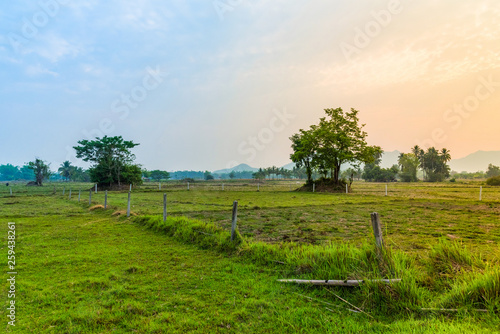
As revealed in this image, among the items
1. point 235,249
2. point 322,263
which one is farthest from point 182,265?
point 322,263

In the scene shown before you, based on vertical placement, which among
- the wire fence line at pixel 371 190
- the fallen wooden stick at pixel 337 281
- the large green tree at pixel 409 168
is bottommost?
the wire fence line at pixel 371 190

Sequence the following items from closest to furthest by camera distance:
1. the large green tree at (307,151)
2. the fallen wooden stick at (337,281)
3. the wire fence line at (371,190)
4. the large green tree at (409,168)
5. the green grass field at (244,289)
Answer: the green grass field at (244,289)
the fallen wooden stick at (337,281)
the wire fence line at (371,190)
the large green tree at (307,151)
the large green tree at (409,168)

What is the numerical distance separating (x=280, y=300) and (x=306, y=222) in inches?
334

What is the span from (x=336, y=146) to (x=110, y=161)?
40.6 m

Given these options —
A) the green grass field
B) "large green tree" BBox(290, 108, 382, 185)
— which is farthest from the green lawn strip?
"large green tree" BBox(290, 108, 382, 185)

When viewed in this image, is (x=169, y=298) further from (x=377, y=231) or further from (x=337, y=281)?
(x=377, y=231)

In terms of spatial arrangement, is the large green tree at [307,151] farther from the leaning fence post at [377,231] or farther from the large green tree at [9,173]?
the large green tree at [9,173]

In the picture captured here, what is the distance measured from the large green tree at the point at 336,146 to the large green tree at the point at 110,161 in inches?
1278

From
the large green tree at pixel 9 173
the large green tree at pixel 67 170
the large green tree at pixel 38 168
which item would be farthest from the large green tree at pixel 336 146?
the large green tree at pixel 9 173

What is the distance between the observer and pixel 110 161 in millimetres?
48781

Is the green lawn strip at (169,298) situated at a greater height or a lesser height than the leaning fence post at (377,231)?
lesser

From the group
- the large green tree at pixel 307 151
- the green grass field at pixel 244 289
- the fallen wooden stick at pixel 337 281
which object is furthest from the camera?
the large green tree at pixel 307 151

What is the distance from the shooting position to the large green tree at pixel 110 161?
1902 inches

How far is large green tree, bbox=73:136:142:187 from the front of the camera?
48.3 m
